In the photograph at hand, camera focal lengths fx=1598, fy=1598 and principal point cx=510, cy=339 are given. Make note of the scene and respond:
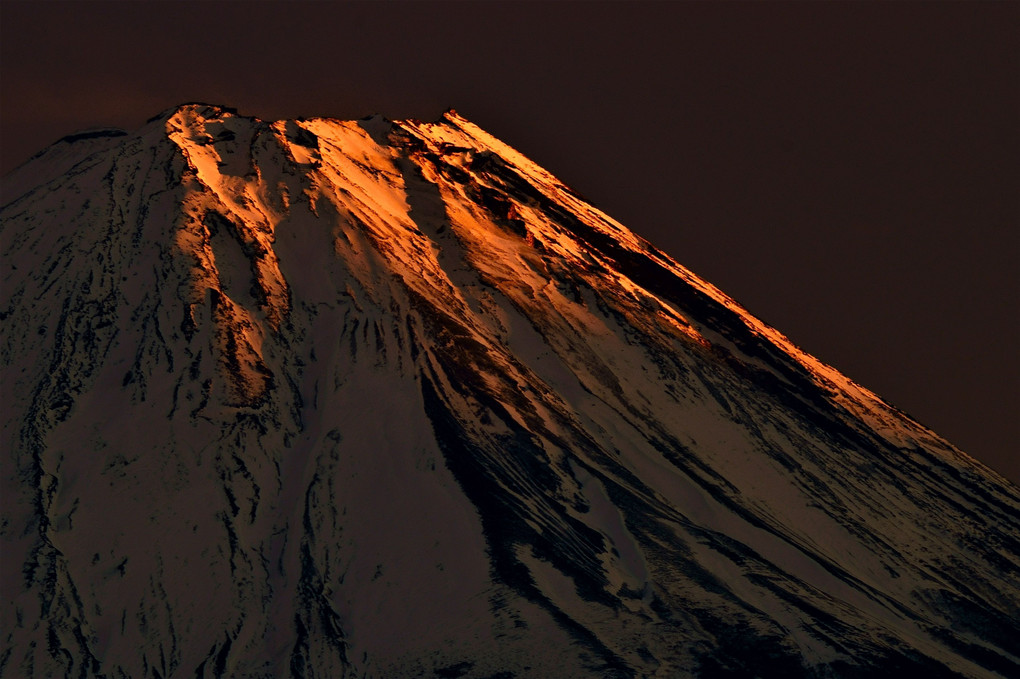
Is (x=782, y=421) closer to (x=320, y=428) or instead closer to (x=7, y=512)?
(x=320, y=428)

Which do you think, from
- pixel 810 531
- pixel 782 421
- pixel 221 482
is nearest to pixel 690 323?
pixel 782 421

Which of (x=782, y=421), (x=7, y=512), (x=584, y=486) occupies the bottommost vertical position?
(x=7, y=512)

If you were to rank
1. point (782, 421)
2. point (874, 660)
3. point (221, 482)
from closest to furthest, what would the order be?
point (874, 660) → point (221, 482) → point (782, 421)

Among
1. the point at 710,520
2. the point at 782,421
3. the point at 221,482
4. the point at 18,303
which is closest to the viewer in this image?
the point at 221,482

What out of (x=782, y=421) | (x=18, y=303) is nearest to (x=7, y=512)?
(x=18, y=303)

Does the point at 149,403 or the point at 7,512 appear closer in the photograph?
the point at 7,512

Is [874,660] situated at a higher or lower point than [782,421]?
lower

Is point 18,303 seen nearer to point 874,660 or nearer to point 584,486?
point 584,486
